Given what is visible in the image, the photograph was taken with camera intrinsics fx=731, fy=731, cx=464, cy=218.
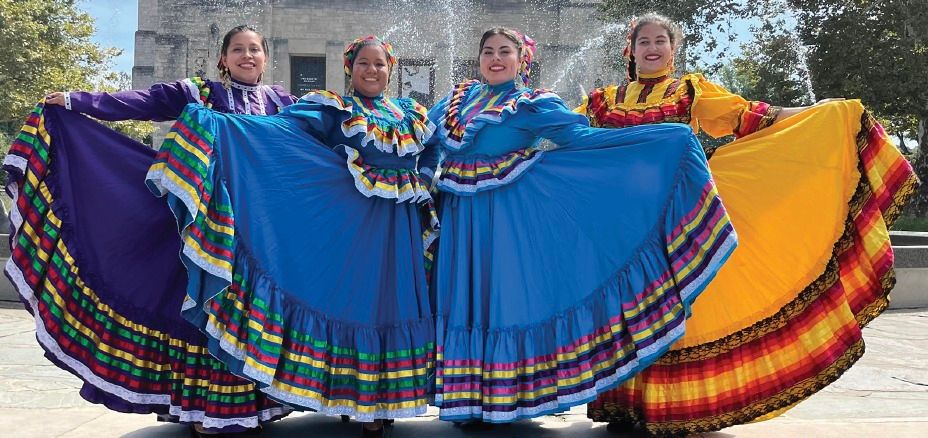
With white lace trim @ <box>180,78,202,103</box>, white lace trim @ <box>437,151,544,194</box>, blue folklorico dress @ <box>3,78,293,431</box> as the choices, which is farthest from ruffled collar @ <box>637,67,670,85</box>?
blue folklorico dress @ <box>3,78,293,431</box>

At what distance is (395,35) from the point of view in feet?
80.2

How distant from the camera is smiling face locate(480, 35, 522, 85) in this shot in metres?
3.26

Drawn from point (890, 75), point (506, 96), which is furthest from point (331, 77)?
point (506, 96)

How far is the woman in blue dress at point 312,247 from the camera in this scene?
8.96 feet

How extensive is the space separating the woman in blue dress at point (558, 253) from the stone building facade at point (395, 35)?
20721 millimetres

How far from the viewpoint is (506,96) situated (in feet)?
10.6

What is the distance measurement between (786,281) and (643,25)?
139 centimetres

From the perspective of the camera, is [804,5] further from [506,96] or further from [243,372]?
[243,372]

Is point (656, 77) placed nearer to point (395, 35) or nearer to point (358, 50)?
point (358, 50)

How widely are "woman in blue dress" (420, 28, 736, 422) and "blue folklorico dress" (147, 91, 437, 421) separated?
0.16m

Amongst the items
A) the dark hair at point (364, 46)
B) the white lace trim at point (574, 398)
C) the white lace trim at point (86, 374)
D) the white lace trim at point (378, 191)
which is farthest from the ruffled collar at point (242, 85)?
the white lace trim at point (574, 398)

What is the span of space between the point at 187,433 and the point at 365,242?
112 cm

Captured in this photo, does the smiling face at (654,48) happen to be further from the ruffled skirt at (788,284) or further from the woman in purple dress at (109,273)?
the woman in purple dress at (109,273)

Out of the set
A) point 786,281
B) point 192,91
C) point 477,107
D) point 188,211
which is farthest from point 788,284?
point 192,91
